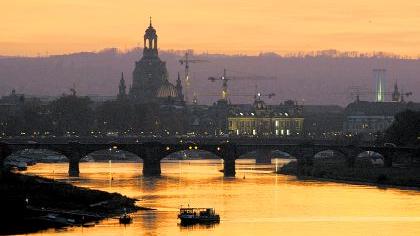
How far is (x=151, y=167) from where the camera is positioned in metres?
178

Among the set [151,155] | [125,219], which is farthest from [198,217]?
[151,155]

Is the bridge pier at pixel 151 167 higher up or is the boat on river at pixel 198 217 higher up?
the bridge pier at pixel 151 167

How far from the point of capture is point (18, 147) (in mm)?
172500

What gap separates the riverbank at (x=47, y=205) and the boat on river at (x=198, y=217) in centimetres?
561

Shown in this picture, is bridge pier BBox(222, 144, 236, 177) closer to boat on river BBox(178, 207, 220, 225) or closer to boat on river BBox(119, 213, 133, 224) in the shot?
boat on river BBox(178, 207, 220, 225)

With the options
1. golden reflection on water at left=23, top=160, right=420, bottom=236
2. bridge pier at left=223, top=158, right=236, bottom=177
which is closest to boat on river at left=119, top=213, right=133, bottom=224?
golden reflection on water at left=23, top=160, right=420, bottom=236

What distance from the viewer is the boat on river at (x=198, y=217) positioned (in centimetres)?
11175

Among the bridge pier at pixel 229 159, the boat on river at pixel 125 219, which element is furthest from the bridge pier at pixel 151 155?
the boat on river at pixel 125 219

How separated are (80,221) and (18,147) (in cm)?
6515

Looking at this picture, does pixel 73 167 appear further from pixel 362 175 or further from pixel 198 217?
pixel 198 217

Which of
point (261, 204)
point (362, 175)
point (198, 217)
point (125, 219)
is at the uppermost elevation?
point (362, 175)

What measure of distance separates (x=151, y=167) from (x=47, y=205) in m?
64.5

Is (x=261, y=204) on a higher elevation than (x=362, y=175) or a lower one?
lower

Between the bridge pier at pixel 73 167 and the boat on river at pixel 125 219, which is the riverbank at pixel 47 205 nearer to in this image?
Answer: the boat on river at pixel 125 219
